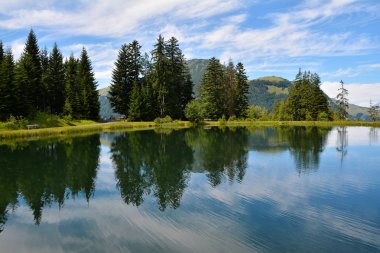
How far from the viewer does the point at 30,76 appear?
7012 cm

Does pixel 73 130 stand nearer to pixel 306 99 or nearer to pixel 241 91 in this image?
pixel 241 91

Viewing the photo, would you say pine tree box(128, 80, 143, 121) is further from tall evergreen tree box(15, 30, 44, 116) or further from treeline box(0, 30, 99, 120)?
tall evergreen tree box(15, 30, 44, 116)

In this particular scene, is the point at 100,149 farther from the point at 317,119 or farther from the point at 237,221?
the point at 317,119

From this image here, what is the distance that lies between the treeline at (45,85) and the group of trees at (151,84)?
7.53 meters

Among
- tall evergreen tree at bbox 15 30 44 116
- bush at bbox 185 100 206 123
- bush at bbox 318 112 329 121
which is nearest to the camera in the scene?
tall evergreen tree at bbox 15 30 44 116

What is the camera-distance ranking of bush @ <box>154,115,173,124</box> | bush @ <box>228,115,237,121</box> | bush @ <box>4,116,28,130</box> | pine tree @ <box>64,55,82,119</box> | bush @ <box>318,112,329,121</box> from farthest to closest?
bush @ <box>318,112,329,121</box> → bush @ <box>228,115,237,121</box> → bush @ <box>154,115,173,124</box> → pine tree @ <box>64,55,82,119</box> → bush @ <box>4,116,28,130</box>

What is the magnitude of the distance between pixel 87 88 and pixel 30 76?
14308 millimetres

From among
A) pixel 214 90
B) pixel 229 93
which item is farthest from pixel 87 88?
pixel 229 93

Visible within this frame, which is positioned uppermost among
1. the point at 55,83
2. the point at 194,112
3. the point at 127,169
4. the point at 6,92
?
the point at 55,83

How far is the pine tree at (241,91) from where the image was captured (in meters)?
98.3

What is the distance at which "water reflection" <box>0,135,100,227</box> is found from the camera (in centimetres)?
1742

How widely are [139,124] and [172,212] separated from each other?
61.9 meters

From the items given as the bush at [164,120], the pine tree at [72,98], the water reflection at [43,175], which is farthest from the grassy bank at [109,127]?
the water reflection at [43,175]

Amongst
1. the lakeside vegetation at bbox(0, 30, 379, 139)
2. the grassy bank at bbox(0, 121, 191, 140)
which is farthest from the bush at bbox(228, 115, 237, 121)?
the grassy bank at bbox(0, 121, 191, 140)
